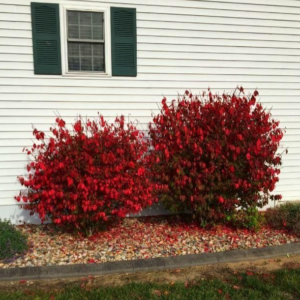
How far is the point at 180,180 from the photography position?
4.16 metres

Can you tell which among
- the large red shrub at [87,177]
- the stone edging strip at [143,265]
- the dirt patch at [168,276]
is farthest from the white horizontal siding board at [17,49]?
the dirt patch at [168,276]

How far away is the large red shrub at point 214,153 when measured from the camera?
4.08m

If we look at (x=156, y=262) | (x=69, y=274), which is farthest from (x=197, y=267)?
(x=69, y=274)

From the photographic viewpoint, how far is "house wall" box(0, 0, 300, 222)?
471 cm

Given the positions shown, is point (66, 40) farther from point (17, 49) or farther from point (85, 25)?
point (17, 49)

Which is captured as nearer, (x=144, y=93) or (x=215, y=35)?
Result: (x=144, y=93)

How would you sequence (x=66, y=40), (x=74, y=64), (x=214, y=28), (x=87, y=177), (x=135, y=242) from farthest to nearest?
1. (x=214, y=28)
2. (x=74, y=64)
3. (x=66, y=40)
4. (x=135, y=242)
5. (x=87, y=177)

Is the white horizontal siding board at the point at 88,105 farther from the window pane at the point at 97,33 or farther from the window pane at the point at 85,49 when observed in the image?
the window pane at the point at 97,33

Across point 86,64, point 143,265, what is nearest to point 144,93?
point 86,64

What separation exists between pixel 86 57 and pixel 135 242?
2.84m

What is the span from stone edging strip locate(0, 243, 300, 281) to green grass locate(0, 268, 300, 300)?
0.77ft

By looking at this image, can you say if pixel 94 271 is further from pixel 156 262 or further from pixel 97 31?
pixel 97 31

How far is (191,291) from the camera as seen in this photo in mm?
3062

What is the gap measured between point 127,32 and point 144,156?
199cm
